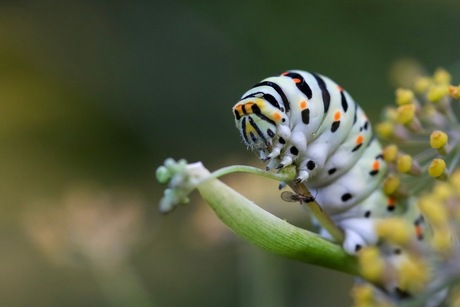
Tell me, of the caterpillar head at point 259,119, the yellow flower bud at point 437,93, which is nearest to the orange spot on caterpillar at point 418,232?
the yellow flower bud at point 437,93

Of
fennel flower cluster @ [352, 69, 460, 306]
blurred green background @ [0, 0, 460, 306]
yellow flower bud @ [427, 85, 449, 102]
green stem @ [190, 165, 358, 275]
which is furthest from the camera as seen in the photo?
blurred green background @ [0, 0, 460, 306]

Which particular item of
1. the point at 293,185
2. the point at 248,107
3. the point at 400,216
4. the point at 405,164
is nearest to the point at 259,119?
the point at 248,107

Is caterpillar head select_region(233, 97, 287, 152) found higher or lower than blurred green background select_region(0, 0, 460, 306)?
lower

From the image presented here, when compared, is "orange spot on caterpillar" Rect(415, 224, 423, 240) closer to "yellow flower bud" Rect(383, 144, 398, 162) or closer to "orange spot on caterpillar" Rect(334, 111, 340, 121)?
"yellow flower bud" Rect(383, 144, 398, 162)

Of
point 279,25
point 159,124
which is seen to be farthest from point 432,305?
point 159,124

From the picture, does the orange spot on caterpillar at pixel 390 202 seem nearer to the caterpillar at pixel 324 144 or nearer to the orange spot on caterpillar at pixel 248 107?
the caterpillar at pixel 324 144

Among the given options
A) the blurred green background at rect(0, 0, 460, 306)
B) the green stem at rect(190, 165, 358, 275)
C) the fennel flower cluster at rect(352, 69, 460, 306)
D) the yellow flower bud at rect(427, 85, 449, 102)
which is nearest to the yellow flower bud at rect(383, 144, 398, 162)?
the fennel flower cluster at rect(352, 69, 460, 306)

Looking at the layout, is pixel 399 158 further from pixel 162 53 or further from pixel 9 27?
pixel 9 27
